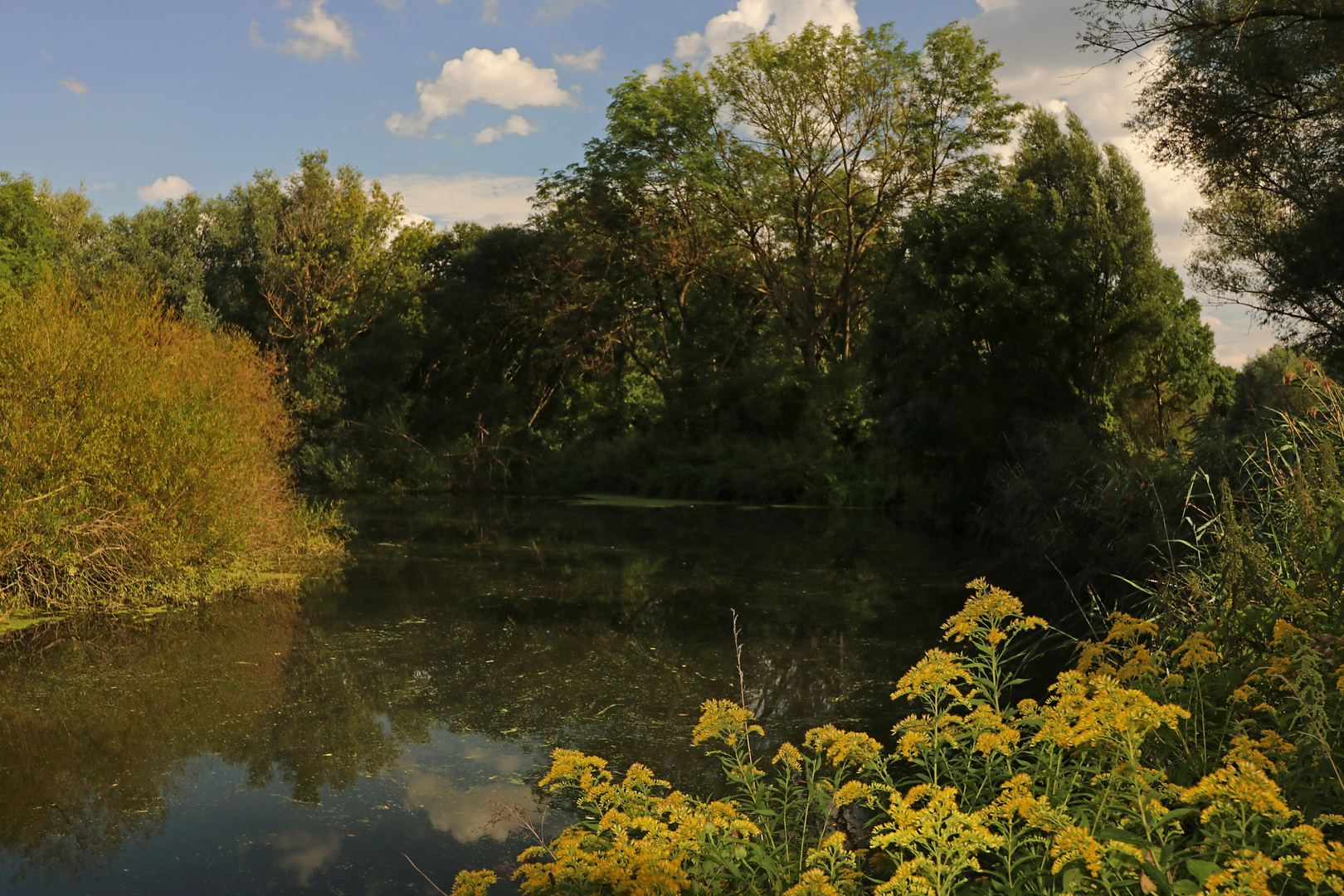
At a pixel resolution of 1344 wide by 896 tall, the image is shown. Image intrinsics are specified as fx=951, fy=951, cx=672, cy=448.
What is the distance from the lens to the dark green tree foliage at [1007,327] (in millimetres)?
14961

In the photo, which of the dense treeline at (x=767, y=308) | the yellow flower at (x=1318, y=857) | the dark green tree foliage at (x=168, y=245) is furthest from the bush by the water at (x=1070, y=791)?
the dark green tree foliage at (x=168, y=245)

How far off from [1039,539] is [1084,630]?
3.49m

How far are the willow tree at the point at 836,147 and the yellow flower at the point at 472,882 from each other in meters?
21.1

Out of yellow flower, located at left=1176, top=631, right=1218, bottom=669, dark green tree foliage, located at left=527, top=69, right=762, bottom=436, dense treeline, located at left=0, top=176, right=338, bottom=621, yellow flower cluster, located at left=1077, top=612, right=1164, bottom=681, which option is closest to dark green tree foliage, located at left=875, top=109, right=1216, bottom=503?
dark green tree foliage, located at left=527, top=69, right=762, bottom=436

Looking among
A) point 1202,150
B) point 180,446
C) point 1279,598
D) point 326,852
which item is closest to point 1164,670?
point 1279,598

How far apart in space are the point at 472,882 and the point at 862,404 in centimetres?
1654

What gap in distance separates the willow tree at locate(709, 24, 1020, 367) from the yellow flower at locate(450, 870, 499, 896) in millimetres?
21117

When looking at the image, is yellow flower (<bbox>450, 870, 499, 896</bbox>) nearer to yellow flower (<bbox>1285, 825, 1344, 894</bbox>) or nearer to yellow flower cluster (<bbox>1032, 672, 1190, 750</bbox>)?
yellow flower cluster (<bbox>1032, 672, 1190, 750</bbox>)

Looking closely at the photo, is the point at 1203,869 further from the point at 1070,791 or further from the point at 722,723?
the point at 722,723

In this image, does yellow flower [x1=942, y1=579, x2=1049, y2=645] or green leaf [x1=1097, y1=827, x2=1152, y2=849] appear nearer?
green leaf [x1=1097, y1=827, x2=1152, y2=849]

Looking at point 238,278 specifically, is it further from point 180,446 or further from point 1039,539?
point 1039,539

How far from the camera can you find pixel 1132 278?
16.8m

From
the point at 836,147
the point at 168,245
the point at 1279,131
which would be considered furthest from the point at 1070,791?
the point at 168,245

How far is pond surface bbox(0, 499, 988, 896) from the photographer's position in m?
3.98
